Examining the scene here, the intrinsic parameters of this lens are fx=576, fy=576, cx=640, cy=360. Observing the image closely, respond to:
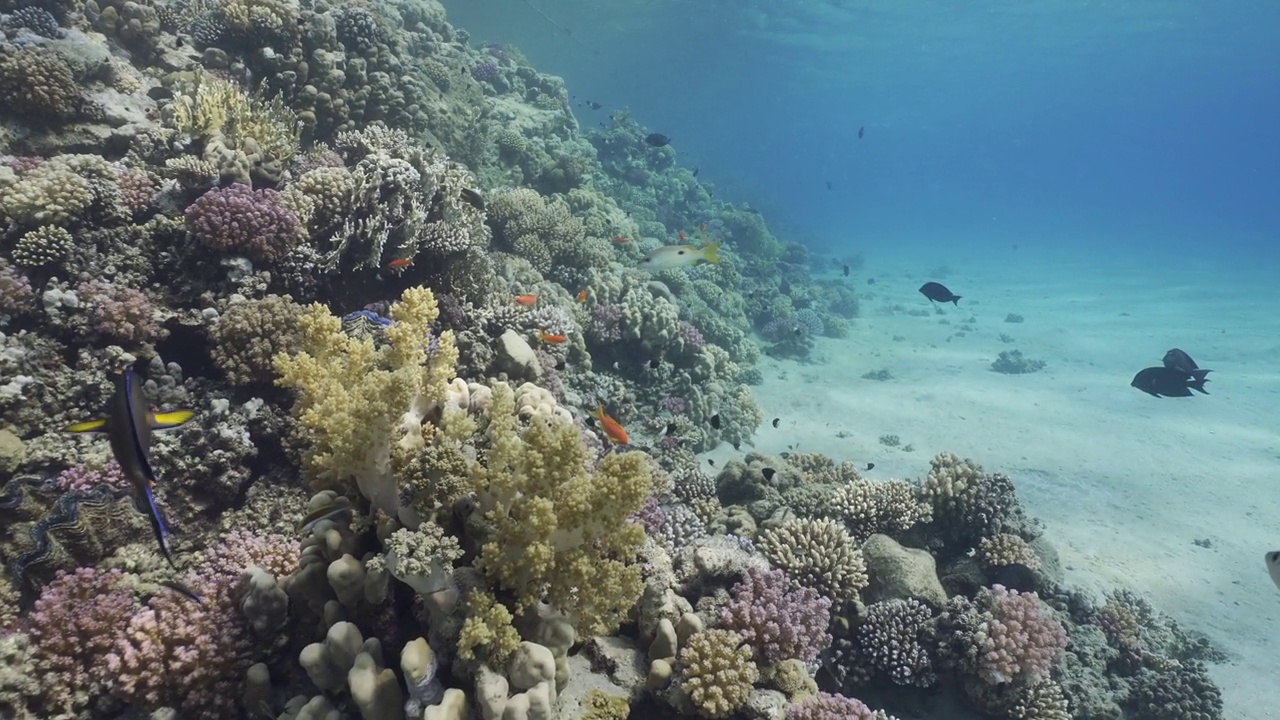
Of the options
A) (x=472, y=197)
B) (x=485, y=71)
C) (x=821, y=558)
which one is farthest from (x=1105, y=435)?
(x=485, y=71)

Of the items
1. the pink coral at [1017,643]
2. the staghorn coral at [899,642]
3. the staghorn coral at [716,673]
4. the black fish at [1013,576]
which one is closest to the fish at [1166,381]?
the black fish at [1013,576]

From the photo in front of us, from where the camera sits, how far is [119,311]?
508 cm

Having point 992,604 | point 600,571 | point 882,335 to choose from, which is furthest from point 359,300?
point 882,335

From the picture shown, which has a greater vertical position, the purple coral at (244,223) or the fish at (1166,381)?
the fish at (1166,381)

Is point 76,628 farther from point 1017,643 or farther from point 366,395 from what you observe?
point 1017,643

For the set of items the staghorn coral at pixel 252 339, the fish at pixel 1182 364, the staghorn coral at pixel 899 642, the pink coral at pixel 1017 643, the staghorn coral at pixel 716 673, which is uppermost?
the fish at pixel 1182 364

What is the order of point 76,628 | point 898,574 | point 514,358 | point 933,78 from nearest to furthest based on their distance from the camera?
1. point 76,628
2. point 898,574
3. point 514,358
4. point 933,78

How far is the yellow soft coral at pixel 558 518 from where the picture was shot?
2.81 m

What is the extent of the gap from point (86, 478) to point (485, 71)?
21.4 meters

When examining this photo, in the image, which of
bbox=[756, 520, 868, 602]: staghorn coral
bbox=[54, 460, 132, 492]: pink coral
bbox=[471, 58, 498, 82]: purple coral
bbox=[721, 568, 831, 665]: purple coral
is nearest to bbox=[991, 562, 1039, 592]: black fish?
bbox=[756, 520, 868, 602]: staghorn coral

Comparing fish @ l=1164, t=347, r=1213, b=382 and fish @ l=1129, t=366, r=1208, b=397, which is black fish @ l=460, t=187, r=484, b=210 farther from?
fish @ l=1164, t=347, r=1213, b=382

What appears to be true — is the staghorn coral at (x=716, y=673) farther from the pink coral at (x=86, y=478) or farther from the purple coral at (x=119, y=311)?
the purple coral at (x=119, y=311)

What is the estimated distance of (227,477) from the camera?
462cm

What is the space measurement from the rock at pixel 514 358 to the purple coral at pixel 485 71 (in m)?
18.9
